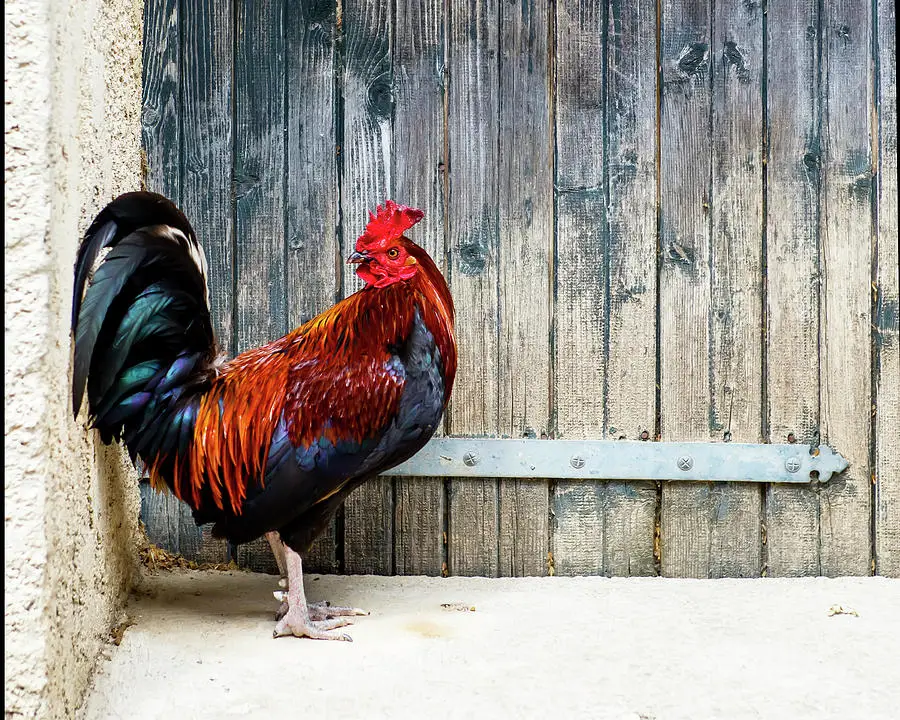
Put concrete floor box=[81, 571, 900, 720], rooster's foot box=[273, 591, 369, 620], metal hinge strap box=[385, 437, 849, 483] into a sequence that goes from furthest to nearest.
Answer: metal hinge strap box=[385, 437, 849, 483] < rooster's foot box=[273, 591, 369, 620] < concrete floor box=[81, 571, 900, 720]

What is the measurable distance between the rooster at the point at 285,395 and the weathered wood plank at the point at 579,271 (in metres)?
0.60

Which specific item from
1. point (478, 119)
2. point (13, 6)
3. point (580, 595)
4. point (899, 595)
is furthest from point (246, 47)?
point (899, 595)

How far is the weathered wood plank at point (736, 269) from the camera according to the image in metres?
2.73

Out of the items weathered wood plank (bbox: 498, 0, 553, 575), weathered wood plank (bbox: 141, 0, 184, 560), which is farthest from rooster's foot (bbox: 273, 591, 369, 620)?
weathered wood plank (bbox: 141, 0, 184, 560)

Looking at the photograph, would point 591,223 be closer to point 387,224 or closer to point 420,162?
point 420,162

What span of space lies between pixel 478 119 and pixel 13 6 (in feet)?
5.06

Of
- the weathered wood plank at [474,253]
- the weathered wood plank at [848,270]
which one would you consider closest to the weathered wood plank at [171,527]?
the weathered wood plank at [474,253]

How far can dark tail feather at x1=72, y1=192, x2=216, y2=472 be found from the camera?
1885mm

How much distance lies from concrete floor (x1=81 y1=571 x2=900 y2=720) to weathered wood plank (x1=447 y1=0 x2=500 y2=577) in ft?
0.67

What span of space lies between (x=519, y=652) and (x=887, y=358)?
1660 mm

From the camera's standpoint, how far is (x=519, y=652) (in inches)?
83.6

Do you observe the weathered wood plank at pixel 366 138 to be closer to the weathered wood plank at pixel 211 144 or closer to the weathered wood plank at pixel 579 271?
the weathered wood plank at pixel 211 144

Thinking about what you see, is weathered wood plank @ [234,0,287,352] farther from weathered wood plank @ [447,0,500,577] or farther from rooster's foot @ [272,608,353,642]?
rooster's foot @ [272,608,353,642]

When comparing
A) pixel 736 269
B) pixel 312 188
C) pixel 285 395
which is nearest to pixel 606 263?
pixel 736 269
